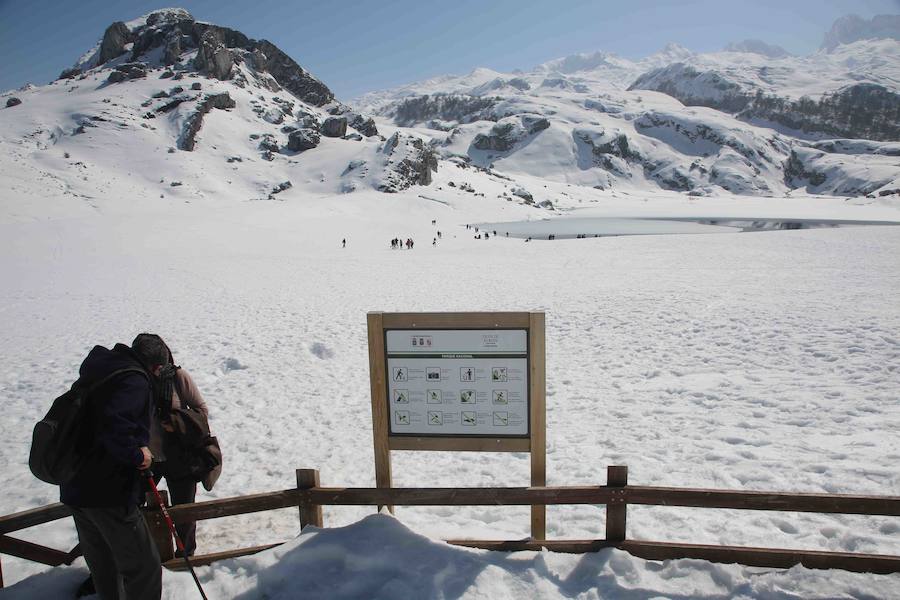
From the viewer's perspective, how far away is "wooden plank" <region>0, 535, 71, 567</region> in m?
4.33

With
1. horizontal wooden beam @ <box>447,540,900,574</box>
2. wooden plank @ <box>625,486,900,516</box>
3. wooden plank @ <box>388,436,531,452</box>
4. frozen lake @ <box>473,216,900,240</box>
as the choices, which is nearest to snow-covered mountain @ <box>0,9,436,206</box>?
frozen lake @ <box>473,216,900,240</box>

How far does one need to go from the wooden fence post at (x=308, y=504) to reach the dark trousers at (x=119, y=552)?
1159 mm

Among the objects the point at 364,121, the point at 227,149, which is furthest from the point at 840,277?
the point at 364,121

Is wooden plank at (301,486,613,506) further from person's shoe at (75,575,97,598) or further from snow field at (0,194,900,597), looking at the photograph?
person's shoe at (75,575,97,598)

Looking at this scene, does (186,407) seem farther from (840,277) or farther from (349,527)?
(840,277)

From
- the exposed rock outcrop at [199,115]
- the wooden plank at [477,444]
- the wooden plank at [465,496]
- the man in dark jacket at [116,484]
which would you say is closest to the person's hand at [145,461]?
the man in dark jacket at [116,484]

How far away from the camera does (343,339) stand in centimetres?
1378

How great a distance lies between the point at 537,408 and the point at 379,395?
1.50 m

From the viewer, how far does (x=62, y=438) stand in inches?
131

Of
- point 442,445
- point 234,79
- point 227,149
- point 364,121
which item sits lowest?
point 442,445

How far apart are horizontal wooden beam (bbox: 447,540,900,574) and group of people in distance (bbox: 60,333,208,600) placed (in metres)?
2.55

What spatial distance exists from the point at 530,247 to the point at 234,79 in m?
131

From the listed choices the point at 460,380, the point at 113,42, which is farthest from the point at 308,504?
the point at 113,42

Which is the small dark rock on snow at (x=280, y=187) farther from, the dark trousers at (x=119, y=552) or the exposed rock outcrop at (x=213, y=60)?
the dark trousers at (x=119, y=552)
